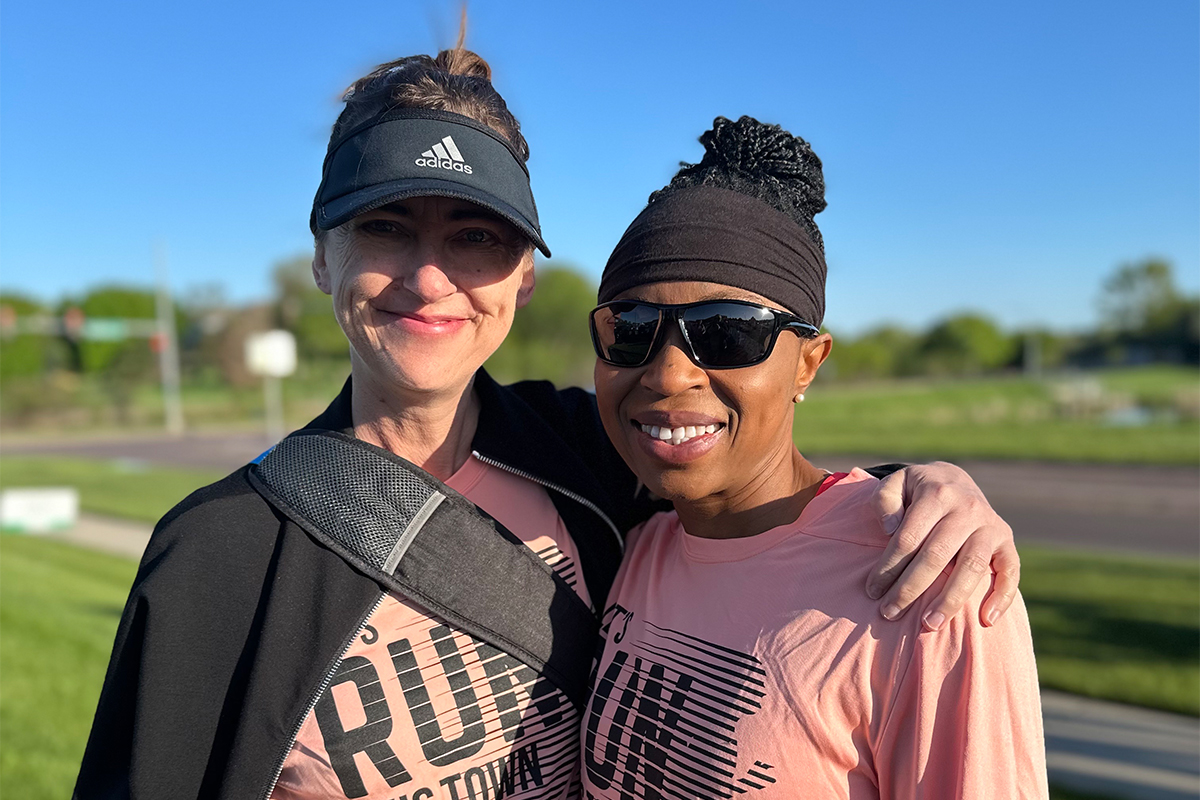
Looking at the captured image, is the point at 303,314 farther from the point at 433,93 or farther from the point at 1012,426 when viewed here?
the point at 433,93

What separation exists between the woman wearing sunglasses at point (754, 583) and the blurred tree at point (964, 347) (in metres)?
77.7

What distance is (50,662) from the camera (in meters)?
6.06

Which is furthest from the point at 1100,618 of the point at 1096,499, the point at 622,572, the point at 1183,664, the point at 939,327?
the point at 939,327

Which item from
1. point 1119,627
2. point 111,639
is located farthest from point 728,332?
point 1119,627

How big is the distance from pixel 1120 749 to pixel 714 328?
15.5 ft

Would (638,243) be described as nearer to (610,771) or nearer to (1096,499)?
(610,771)

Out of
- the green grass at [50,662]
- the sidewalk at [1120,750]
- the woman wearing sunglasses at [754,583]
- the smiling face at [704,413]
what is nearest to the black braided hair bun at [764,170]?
the woman wearing sunglasses at [754,583]

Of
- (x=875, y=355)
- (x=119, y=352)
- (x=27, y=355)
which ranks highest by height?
(x=875, y=355)

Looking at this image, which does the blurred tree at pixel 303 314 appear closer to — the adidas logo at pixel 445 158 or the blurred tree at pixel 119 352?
the blurred tree at pixel 119 352

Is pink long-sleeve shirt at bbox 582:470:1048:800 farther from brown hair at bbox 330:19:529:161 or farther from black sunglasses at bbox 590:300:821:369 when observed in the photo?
brown hair at bbox 330:19:529:161

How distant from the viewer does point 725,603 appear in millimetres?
1721

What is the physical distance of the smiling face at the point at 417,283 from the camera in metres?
1.96

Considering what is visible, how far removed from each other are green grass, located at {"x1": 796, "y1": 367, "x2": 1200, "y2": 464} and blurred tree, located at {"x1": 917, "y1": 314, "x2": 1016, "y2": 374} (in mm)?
22255

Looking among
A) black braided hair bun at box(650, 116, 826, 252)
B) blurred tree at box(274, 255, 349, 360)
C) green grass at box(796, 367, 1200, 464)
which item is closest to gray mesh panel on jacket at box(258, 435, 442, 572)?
black braided hair bun at box(650, 116, 826, 252)
